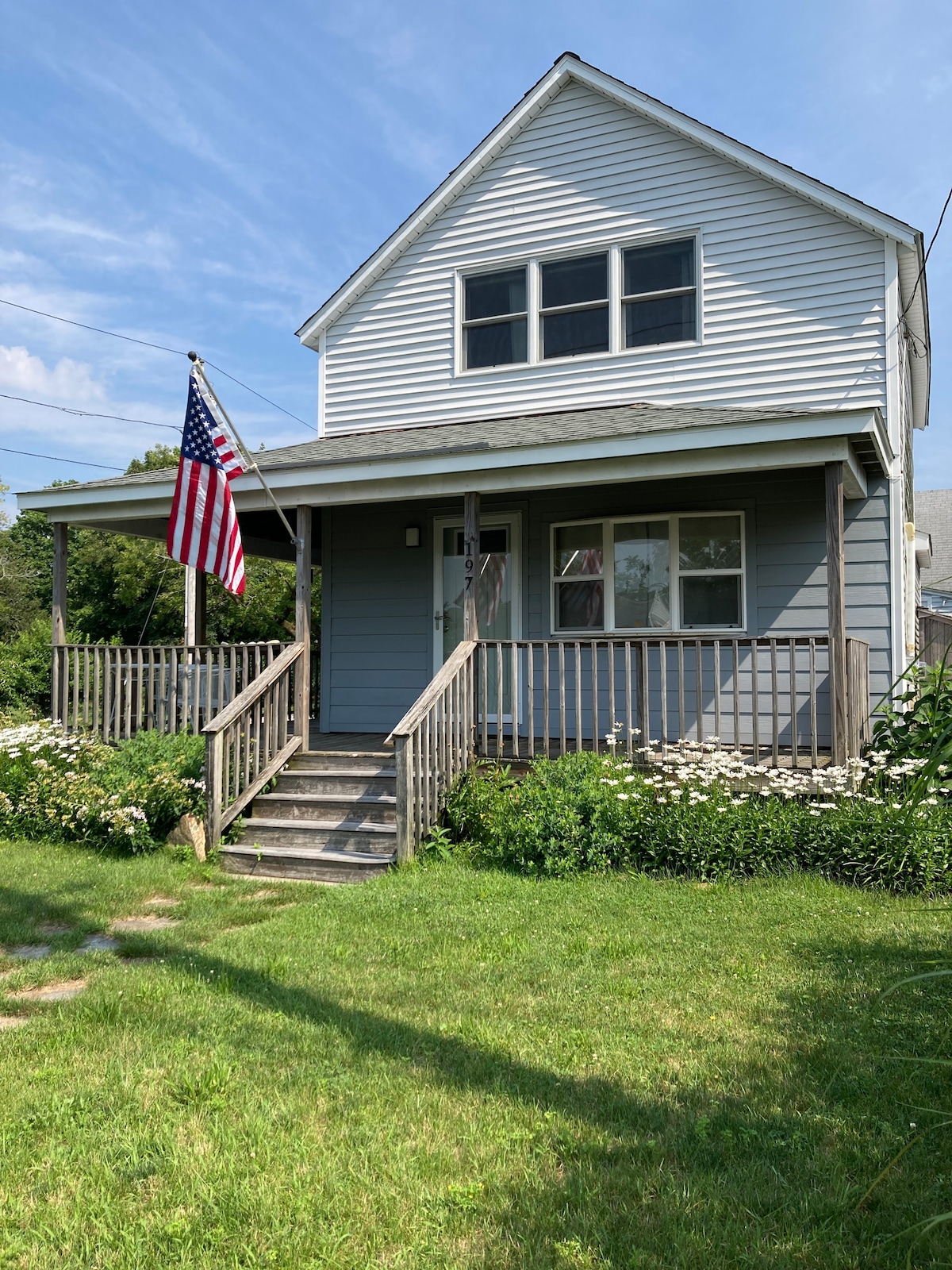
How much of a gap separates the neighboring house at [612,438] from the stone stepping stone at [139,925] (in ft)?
10.4

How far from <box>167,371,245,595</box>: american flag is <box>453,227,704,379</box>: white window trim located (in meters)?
3.73

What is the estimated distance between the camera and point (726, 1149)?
2.93 metres

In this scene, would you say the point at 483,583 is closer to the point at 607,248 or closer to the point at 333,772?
the point at 333,772

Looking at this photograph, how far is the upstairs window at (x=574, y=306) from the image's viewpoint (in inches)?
410

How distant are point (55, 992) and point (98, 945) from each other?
83 centimetres

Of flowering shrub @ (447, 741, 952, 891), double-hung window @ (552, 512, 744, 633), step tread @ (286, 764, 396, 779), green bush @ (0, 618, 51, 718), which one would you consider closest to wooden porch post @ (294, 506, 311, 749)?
step tread @ (286, 764, 396, 779)

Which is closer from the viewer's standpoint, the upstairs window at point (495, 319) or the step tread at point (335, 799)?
the step tread at point (335, 799)

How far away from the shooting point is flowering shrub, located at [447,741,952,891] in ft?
20.6

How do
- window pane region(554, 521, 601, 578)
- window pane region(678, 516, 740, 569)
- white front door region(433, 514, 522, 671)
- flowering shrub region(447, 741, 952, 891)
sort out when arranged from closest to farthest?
flowering shrub region(447, 741, 952, 891) → window pane region(678, 516, 740, 569) → window pane region(554, 521, 601, 578) → white front door region(433, 514, 522, 671)

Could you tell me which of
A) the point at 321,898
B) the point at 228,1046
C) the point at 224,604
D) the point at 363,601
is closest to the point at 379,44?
the point at 363,601

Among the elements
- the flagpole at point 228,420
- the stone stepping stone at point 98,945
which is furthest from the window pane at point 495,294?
the stone stepping stone at point 98,945

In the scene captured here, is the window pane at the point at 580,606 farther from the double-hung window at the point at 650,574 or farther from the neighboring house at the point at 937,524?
the neighboring house at the point at 937,524

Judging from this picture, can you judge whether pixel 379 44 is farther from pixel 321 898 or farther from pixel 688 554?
pixel 321 898

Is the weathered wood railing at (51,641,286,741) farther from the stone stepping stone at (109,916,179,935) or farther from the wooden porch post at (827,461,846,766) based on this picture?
the wooden porch post at (827,461,846,766)
